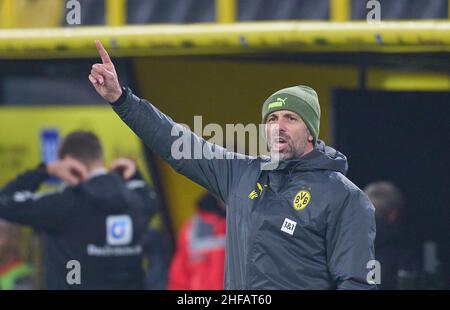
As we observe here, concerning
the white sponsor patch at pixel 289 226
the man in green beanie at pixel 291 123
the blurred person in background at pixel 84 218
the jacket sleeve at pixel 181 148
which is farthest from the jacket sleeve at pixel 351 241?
the blurred person in background at pixel 84 218

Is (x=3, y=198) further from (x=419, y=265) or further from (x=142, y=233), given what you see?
(x=419, y=265)

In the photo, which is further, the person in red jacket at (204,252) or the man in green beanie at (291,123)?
the person in red jacket at (204,252)

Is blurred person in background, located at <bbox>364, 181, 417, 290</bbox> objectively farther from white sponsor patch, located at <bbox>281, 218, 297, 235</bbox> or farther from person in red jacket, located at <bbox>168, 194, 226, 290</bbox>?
white sponsor patch, located at <bbox>281, 218, 297, 235</bbox>

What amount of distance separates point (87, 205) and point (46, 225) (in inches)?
9.6

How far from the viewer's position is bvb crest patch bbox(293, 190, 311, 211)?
434 centimetres

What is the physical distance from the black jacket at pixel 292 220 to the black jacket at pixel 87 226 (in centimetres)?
265

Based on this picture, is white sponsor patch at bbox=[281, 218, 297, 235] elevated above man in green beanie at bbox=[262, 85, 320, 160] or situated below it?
below

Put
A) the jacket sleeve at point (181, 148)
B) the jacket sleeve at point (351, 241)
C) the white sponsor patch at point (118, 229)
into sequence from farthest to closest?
the white sponsor patch at point (118, 229) → the jacket sleeve at point (181, 148) → the jacket sleeve at point (351, 241)

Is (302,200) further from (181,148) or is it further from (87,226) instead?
(87,226)

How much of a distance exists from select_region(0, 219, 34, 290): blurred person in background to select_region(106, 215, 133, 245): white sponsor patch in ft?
2.10

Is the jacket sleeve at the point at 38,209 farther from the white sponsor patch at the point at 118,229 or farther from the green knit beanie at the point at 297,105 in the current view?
the green knit beanie at the point at 297,105

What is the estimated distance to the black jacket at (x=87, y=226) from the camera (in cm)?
709

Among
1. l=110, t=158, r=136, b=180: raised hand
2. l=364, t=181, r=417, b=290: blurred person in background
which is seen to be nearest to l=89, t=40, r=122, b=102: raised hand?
l=364, t=181, r=417, b=290: blurred person in background

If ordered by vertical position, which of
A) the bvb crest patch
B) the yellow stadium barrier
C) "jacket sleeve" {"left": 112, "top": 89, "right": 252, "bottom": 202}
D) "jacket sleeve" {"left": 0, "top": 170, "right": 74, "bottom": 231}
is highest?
the yellow stadium barrier
